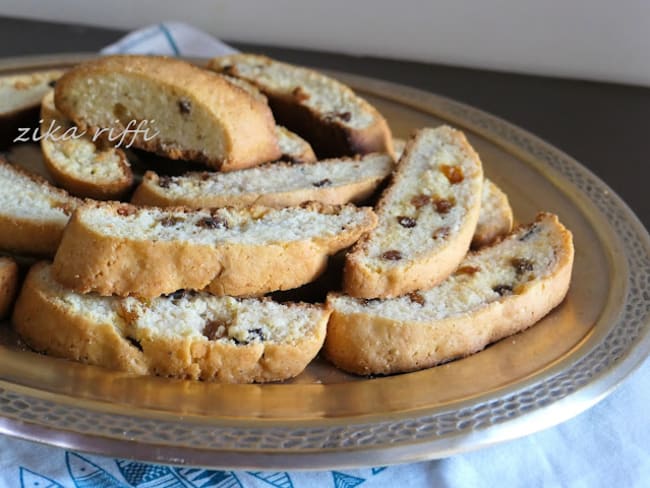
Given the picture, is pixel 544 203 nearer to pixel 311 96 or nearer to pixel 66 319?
pixel 311 96

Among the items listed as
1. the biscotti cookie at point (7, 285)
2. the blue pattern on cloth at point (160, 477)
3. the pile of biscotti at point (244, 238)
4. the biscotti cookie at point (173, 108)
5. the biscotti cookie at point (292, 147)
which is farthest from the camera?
the biscotti cookie at point (292, 147)

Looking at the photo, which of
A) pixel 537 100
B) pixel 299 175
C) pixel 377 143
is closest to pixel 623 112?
pixel 537 100

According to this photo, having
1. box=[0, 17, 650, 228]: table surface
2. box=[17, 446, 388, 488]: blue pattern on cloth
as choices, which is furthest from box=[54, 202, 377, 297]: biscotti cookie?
box=[0, 17, 650, 228]: table surface

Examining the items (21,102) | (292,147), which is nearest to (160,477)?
(292,147)

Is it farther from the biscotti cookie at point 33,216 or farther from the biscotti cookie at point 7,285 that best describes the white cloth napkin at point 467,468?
the biscotti cookie at point 33,216

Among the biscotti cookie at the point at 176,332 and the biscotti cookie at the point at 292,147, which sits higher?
the biscotti cookie at the point at 292,147

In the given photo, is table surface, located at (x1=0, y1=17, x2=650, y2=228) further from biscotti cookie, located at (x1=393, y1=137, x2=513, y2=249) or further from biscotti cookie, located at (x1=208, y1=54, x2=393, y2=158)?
biscotti cookie, located at (x1=393, y1=137, x2=513, y2=249)

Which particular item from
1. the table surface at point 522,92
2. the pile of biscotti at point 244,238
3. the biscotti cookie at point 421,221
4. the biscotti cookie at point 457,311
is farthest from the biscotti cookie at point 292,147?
the table surface at point 522,92
